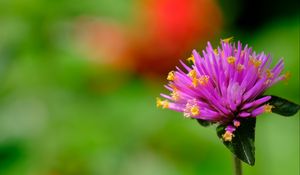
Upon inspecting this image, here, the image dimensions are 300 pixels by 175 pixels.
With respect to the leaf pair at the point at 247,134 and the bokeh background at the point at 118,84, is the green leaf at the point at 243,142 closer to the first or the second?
the leaf pair at the point at 247,134

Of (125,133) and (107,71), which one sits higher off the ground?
(107,71)

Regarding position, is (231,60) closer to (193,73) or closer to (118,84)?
(193,73)

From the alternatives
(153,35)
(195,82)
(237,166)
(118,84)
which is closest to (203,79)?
(195,82)

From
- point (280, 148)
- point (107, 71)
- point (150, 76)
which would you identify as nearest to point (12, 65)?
point (107, 71)

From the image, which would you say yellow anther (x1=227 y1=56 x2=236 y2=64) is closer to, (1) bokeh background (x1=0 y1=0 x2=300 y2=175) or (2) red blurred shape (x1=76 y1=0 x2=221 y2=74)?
(1) bokeh background (x1=0 y1=0 x2=300 y2=175)

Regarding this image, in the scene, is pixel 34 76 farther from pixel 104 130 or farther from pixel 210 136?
pixel 210 136

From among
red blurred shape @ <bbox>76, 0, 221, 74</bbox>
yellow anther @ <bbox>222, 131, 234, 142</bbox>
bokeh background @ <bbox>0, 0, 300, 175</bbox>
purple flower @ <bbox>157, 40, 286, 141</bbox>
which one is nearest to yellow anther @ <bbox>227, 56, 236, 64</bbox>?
purple flower @ <bbox>157, 40, 286, 141</bbox>

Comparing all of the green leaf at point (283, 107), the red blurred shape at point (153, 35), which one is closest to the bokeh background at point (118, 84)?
the red blurred shape at point (153, 35)
